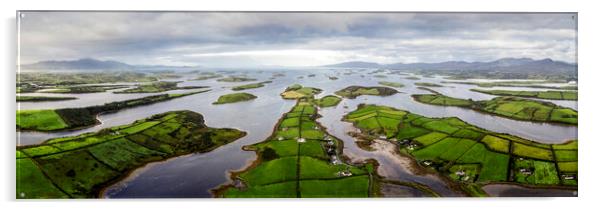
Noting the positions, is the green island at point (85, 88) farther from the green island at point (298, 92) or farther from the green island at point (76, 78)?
the green island at point (298, 92)

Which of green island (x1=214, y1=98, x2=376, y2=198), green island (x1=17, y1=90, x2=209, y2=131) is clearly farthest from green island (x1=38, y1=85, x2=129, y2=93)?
green island (x1=214, y1=98, x2=376, y2=198)

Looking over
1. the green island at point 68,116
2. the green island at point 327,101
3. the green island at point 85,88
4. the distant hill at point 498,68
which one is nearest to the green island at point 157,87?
the green island at point 68,116

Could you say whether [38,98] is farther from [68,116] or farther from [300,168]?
[300,168]

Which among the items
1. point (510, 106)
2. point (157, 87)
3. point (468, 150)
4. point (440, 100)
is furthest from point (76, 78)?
point (510, 106)

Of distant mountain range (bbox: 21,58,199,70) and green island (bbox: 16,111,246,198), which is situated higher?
distant mountain range (bbox: 21,58,199,70)

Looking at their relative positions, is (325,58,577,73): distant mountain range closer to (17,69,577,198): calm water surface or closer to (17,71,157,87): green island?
(17,69,577,198): calm water surface

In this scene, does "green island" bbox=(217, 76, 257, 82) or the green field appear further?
"green island" bbox=(217, 76, 257, 82)
